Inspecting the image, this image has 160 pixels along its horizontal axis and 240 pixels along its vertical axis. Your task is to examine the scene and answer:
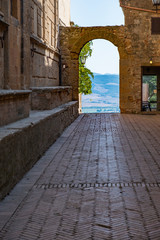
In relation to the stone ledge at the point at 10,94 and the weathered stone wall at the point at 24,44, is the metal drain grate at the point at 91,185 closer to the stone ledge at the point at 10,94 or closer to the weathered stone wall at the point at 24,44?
the stone ledge at the point at 10,94

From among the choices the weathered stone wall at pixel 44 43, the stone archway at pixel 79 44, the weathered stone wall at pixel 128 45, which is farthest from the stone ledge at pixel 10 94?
the weathered stone wall at pixel 128 45

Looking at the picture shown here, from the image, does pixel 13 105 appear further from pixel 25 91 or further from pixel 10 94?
pixel 25 91

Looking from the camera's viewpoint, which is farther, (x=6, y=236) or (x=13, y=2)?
(x=13, y=2)

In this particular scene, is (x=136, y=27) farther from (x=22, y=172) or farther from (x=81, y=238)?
(x=81, y=238)

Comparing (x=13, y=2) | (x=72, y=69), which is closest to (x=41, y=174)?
(x=13, y=2)

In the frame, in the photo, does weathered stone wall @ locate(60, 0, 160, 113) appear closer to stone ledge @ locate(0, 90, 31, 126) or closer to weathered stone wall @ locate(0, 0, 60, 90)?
weathered stone wall @ locate(0, 0, 60, 90)

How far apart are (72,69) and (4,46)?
9.50 metres

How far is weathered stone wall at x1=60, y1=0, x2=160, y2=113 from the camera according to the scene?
668 inches

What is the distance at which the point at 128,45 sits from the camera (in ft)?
55.8

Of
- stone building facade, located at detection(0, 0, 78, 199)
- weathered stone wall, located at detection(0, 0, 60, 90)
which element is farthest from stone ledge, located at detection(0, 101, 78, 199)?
weathered stone wall, located at detection(0, 0, 60, 90)

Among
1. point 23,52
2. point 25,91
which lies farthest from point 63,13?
point 25,91

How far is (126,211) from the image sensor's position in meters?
4.13

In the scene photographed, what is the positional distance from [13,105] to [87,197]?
101 inches

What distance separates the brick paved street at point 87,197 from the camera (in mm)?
3613
